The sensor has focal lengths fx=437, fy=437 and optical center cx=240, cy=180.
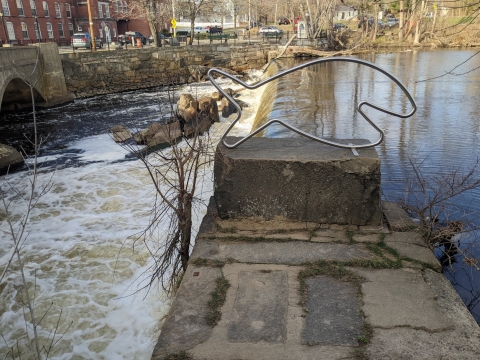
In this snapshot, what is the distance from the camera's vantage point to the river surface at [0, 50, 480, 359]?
477cm

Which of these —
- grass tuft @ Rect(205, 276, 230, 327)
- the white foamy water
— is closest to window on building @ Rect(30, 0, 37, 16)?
the white foamy water

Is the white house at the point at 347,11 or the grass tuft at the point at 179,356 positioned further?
the white house at the point at 347,11

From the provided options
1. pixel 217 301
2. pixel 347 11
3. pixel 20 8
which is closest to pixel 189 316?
pixel 217 301

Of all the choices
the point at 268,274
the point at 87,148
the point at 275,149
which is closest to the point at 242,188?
the point at 275,149

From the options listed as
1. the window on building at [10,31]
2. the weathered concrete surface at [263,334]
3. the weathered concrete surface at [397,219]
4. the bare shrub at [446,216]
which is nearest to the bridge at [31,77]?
the bare shrub at [446,216]

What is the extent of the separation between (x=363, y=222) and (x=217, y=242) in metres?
1.16

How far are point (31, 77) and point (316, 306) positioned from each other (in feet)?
54.8

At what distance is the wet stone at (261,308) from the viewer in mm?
2408

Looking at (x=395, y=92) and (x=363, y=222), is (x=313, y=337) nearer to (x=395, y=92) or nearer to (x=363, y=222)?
(x=363, y=222)

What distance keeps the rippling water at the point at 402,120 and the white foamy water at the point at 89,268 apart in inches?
106

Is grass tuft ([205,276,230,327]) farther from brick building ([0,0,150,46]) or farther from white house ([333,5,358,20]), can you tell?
brick building ([0,0,150,46])

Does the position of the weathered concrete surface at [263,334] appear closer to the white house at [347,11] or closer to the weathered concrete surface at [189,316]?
the weathered concrete surface at [189,316]

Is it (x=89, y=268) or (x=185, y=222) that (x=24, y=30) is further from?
(x=185, y=222)

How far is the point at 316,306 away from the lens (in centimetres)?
262
